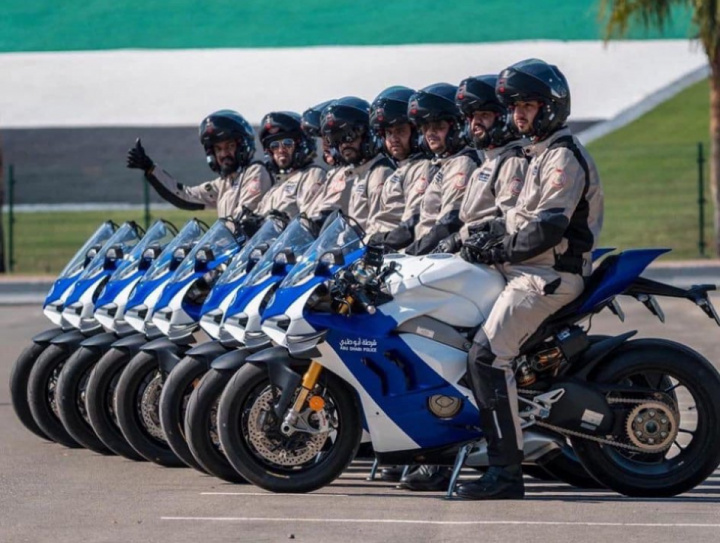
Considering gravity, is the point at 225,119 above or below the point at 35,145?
above

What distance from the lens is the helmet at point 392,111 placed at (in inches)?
434

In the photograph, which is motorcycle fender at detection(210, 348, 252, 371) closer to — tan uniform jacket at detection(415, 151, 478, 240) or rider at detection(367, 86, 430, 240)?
tan uniform jacket at detection(415, 151, 478, 240)

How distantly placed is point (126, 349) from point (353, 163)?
187cm

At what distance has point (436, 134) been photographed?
10.6 meters

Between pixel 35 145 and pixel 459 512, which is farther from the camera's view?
pixel 35 145

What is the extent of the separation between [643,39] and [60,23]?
583 inches

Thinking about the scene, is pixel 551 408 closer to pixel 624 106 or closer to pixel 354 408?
pixel 354 408

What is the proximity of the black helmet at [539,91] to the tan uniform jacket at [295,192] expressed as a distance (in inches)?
110

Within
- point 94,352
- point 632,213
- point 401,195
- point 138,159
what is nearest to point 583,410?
point 401,195

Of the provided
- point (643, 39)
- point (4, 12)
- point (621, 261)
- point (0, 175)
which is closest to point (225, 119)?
point (621, 261)

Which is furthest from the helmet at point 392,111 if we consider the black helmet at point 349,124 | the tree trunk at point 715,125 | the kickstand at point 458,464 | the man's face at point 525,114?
the tree trunk at point 715,125

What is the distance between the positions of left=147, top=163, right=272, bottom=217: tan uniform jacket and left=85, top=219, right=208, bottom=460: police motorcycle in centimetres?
123

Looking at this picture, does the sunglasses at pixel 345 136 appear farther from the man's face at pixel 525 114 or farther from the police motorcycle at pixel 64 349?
the man's face at pixel 525 114

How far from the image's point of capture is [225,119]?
12289 millimetres
